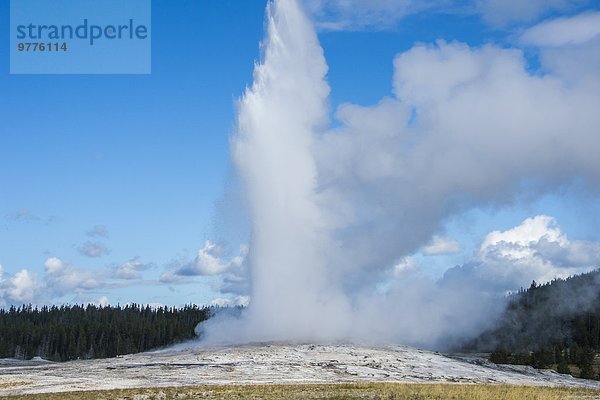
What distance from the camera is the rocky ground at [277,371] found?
136 feet

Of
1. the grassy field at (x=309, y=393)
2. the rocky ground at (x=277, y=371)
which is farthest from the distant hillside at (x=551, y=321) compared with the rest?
the grassy field at (x=309, y=393)

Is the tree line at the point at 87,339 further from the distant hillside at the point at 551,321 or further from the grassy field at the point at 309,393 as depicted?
the grassy field at the point at 309,393

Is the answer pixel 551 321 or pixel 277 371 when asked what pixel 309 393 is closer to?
pixel 277 371

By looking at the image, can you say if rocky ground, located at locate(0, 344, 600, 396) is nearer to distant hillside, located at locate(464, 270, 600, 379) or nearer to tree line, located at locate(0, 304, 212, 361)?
distant hillside, located at locate(464, 270, 600, 379)

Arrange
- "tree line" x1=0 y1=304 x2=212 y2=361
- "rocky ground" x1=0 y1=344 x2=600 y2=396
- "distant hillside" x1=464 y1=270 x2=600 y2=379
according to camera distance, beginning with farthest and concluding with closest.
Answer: "tree line" x1=0 y1=304 x2=212 y2=361 < "distant hillside" x1=464 y1=270 x2=600 y2=379 < "rocky ground" x1=0 y1=344 x2=600 y2=396

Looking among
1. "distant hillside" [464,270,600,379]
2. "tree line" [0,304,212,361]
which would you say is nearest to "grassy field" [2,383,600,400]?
"distant hillside" [464,270,600,379]

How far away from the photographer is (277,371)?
47594 mm

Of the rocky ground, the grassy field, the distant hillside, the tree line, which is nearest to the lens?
the grassy field

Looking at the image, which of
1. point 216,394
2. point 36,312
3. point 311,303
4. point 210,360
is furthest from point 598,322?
point 36,312

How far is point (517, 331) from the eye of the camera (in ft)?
388

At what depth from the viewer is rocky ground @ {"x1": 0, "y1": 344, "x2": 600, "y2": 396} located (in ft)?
136

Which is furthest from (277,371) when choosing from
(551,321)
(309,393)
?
(551,321)

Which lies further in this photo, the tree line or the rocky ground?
the tree line

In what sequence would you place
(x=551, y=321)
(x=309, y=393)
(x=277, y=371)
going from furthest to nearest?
(x=551, y=321) → (x=277, y=371) → (x=309, y=393)
